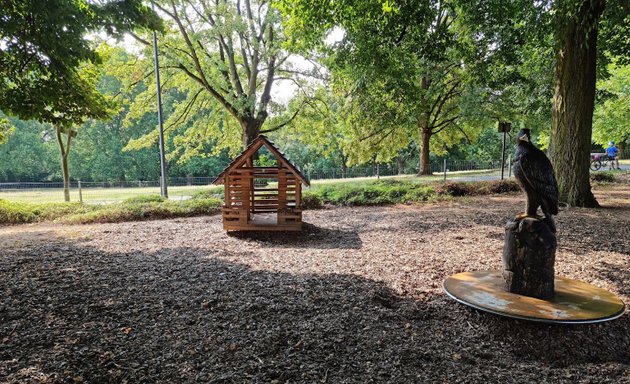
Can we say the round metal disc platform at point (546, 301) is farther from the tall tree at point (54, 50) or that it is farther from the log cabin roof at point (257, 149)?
the tall tree at point (54, 50)

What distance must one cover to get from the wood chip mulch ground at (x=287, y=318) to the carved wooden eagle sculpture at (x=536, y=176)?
128 cm

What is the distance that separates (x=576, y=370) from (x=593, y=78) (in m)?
9.20

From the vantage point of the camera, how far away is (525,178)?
4012 mm

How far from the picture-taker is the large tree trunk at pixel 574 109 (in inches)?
369

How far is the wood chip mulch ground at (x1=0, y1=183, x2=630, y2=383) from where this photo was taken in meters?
3.00

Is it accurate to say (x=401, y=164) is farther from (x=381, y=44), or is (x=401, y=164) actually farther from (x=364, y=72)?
(x=381, y=44)

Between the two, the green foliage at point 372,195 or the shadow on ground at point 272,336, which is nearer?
the shadow on ground at point 272,336

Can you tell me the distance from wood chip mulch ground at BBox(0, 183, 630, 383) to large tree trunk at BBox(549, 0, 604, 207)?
2637 millimetres

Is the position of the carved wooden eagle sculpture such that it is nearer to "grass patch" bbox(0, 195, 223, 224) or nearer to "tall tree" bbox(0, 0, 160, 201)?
"tall tree" bbox(0, 0, 160, 201)

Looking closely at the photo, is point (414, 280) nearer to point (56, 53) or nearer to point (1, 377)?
point (1, 377)

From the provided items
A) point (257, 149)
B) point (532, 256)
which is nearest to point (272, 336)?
point (532, 256)

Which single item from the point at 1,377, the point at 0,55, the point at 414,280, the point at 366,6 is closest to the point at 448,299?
the point at 414,280

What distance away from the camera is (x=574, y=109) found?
9492 mm

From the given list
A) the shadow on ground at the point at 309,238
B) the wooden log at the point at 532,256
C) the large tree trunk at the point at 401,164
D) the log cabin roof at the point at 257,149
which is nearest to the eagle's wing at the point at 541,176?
the wooden log at the point at 532,256
